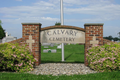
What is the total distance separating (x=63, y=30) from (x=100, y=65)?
3469mm

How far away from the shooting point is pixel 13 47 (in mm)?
8602

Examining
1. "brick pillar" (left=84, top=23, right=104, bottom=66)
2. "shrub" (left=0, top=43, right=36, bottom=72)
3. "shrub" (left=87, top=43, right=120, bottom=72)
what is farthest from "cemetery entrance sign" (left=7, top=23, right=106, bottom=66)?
"shrub" (left=0, top=43, right=36, bottom=72)

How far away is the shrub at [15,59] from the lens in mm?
8227

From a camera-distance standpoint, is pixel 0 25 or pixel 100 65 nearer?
pixel 100 65

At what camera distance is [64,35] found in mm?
10109

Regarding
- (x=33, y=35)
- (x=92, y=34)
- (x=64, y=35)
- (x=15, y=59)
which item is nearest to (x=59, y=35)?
(x=64, y=35)

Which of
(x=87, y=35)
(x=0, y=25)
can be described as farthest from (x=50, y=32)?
(x=0, y=25)

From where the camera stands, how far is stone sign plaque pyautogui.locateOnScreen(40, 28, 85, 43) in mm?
10102

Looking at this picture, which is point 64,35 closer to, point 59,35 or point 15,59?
point 59,35

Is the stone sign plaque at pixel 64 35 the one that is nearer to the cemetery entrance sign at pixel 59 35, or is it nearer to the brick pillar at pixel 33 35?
the cemetery entrance sign at pixel 59 35

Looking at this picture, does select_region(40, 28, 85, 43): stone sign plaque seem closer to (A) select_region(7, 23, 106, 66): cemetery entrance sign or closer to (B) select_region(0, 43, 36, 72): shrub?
(A) select_region(7, 23, 106, 66): cemetery entrance sign

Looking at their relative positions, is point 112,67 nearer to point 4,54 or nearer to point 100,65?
point 100,65

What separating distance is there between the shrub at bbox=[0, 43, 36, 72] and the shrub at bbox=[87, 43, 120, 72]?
3.75 m

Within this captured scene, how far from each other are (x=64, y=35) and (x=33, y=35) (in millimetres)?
2106
